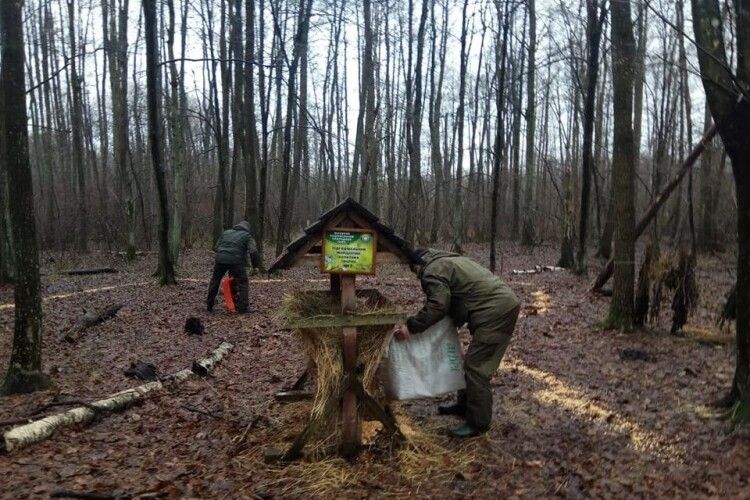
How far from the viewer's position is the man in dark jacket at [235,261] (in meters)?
11.5

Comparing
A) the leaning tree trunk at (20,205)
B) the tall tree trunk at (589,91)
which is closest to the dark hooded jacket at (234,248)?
the leaning tree trunk at (20,205)

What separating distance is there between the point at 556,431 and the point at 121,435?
422 centimetres

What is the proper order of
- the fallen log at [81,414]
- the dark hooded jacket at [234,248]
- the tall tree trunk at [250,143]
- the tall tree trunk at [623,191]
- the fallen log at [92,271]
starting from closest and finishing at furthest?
the fallen log at [81,414] < the tall tree trunk at [623,191] < the dark hooded jacket at [234,248] < the tall tree trunk at [250,143] < the fallen log at [92,271]

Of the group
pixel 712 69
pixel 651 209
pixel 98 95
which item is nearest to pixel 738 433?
pixel 712 69

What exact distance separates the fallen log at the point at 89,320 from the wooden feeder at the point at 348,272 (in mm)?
6093

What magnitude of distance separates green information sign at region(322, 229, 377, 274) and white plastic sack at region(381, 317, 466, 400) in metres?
0.78

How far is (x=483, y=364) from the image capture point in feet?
17.9

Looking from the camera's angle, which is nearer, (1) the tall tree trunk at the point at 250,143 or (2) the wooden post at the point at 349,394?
(2) the wooden post at the point at 349,394

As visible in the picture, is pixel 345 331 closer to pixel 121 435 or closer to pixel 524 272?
pixel 121 435

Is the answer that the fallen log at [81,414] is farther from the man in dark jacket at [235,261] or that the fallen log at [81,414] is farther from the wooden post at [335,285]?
the man in dark jacket at [235,261]

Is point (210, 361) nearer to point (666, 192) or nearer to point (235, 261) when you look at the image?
point (235, 261)

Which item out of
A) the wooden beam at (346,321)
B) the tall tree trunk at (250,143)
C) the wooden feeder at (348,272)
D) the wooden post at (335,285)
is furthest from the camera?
the tall tree trunk at (250,143)

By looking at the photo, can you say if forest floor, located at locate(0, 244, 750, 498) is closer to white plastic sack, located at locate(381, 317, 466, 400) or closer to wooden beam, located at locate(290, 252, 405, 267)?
white plastic sack, located at locate(381, 317, 466, 400)

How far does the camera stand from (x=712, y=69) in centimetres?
526
